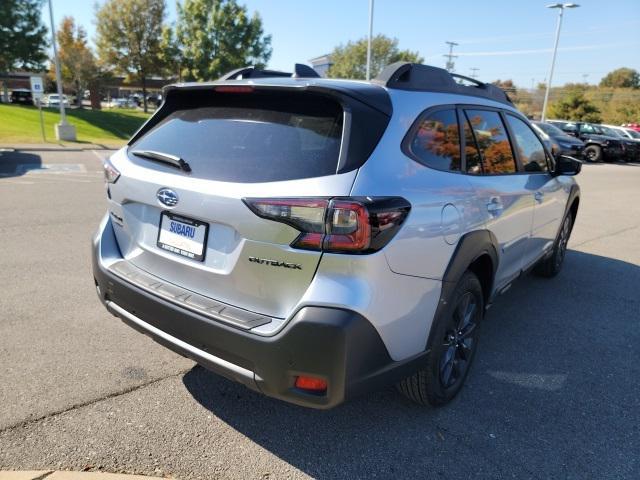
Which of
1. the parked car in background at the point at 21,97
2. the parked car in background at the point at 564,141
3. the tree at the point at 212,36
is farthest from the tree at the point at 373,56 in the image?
the parked car in background at the point at 564,141

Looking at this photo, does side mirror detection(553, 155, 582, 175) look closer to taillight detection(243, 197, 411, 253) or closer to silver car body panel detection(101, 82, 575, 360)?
silver car body panel detection(101, 82, 575, 360)

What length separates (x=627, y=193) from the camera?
531 inches

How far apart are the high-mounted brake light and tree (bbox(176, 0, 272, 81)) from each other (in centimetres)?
4236

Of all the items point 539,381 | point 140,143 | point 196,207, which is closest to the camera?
point 196,207

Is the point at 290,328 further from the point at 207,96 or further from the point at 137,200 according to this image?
the point at 207,96

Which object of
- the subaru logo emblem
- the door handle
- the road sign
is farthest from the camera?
the road sign

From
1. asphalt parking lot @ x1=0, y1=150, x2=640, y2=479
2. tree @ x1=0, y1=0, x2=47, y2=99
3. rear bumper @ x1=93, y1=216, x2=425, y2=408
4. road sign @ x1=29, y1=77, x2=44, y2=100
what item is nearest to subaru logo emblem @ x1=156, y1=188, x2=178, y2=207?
rear bumper @ x1=93, y1=216, x2=425, y2=408

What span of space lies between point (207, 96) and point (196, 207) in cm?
80

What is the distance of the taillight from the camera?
6.67 feet

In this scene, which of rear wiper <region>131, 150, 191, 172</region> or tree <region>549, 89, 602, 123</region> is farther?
tree <region>549, 89, 602, 123</region>

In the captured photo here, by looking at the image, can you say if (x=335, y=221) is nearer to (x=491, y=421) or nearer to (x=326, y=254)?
(x=326, y=254)

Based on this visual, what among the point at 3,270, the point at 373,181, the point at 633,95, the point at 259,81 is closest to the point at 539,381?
the point at 373,181

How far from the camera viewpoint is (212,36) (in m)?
43.2

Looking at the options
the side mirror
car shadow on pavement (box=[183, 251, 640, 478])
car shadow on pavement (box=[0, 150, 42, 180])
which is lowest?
car shadow on pavement (box=[0, 150, 42, 180])
